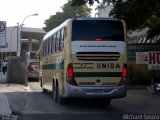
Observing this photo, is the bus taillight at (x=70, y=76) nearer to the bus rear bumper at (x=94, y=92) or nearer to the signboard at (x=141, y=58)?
the bus rear bumper at (x=94, y=92)

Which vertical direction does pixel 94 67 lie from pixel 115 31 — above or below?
below

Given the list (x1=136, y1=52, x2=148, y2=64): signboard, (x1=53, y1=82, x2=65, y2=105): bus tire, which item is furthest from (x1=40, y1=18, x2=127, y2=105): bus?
(x1=136, y1=52, x2=148, y2=64): signboard

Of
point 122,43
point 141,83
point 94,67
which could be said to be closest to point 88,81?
point 94,67

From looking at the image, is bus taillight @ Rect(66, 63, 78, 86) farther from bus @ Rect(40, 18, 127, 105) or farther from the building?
the building

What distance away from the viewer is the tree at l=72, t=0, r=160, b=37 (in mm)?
26594

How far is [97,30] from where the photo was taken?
1931 cm

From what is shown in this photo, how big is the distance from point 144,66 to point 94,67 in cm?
1437

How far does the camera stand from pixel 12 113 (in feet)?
55.5

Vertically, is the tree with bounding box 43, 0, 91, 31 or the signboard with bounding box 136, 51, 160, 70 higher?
the tree with bounding box 43, 0, 91, 31

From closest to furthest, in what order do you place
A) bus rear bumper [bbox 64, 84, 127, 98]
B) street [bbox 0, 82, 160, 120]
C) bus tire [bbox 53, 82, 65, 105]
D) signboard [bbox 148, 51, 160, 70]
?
street [bbox 0, 82, 160, 120] < bus rear bumper [bbox 64, 84, 127, 98] < bus tire [bbox 53, 82, 65, 105] < signboard [bbox 148, 51, 160, 70]

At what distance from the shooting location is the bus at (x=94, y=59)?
1884cm

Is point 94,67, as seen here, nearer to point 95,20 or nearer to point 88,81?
point 88,81

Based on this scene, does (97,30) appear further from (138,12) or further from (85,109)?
(138,12)

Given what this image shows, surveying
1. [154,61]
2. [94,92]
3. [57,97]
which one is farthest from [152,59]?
[94,92]
